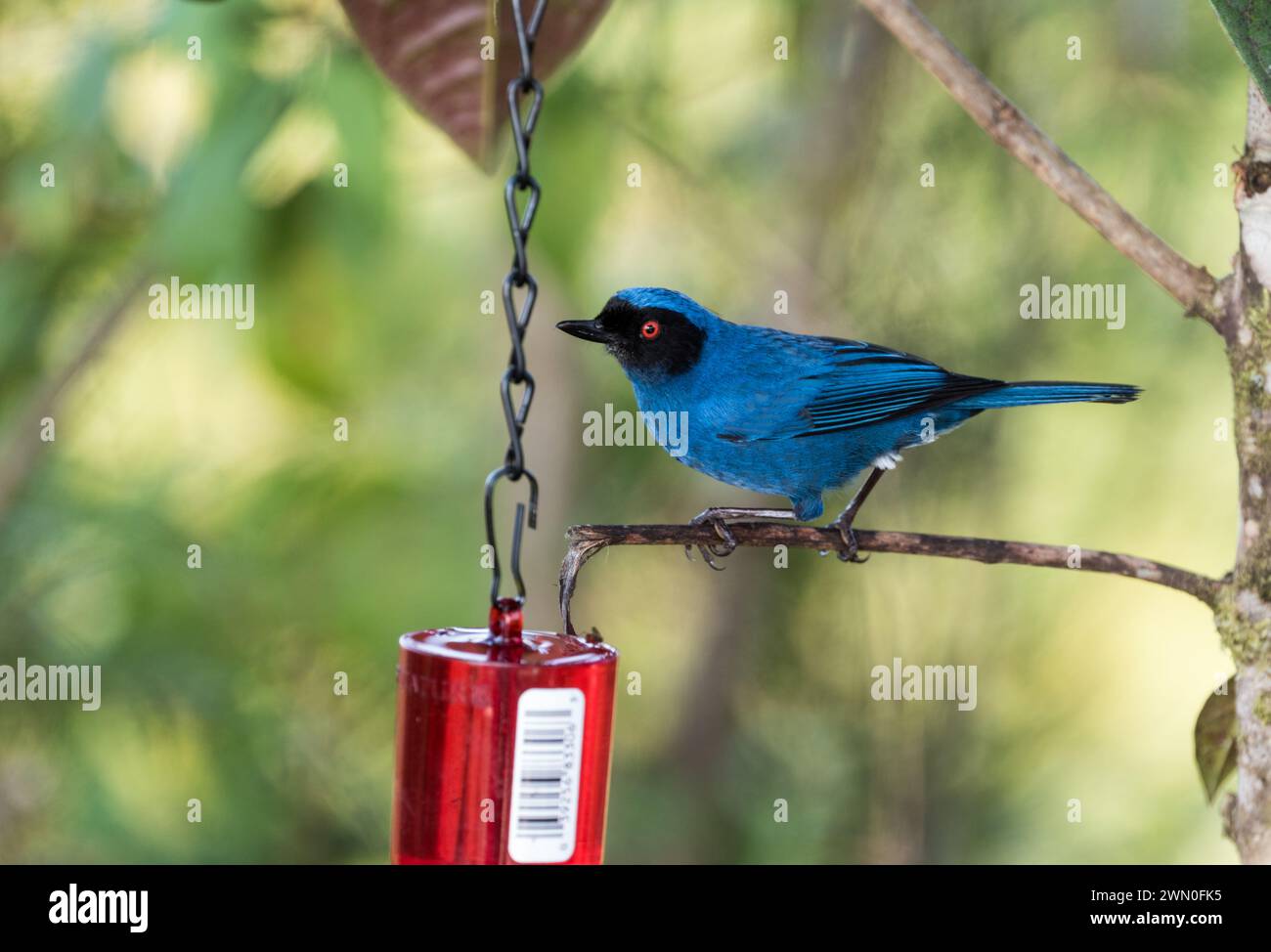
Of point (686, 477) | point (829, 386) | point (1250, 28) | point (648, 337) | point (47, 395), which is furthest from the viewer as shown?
point (686, 477)

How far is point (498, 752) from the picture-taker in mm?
1063

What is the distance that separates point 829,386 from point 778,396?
66 millimetres

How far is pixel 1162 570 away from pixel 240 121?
1552 millimetres

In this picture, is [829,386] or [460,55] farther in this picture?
[829,386]

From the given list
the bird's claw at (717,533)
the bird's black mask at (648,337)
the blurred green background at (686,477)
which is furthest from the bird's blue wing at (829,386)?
the blurred green background at (686,477)

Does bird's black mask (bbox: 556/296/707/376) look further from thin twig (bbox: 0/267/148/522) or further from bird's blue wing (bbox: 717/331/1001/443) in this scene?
thin twig (bbox: 0/267/148/522)

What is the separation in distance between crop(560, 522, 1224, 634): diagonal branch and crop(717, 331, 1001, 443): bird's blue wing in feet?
1.07

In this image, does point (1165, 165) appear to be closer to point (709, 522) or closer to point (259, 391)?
point (709, 522)

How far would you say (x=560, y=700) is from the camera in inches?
41.9

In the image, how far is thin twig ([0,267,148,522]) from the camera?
108 inches

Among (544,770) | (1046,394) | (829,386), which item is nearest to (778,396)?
(829,386)

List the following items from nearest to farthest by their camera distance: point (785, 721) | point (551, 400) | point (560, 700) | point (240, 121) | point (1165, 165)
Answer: point (560, 700) < point (240, 121) < point (1165, 165) < point (551, 400) < point (785, 721)

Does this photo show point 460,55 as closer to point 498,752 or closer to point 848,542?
point 848,542

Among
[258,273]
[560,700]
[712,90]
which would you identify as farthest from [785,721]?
[560,700]
